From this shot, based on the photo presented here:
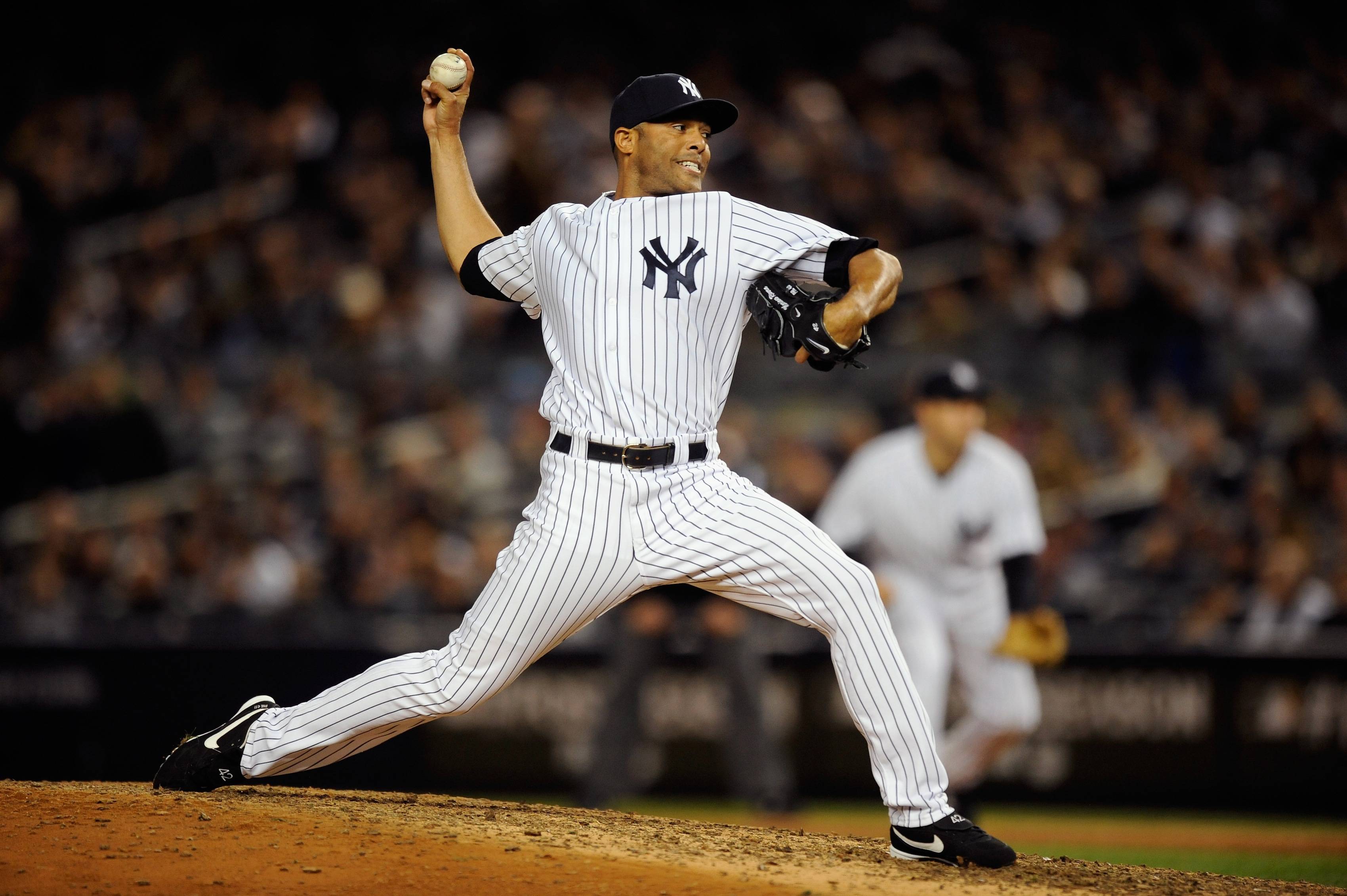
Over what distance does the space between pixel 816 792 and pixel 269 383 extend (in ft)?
15.9

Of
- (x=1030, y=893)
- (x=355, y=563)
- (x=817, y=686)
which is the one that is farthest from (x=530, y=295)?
(x=355, y=563)

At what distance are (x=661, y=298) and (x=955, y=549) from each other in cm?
303

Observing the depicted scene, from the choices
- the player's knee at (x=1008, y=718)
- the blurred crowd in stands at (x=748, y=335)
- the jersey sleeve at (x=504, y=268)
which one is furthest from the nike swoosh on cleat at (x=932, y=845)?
the blurred crowd in stands at (x=748, y=335)

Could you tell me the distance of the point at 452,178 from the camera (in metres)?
4.15

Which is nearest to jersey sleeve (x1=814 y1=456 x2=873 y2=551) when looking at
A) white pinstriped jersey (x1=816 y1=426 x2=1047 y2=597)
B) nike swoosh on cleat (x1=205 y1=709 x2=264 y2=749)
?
white pinstriped jersey (x1=816 y1=426 x2=1047 y2=597)

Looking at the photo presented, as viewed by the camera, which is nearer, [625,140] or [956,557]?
[625,140]

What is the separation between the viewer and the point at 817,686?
328 inches

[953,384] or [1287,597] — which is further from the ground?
[953,384]

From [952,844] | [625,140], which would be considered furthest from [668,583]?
[625,140]

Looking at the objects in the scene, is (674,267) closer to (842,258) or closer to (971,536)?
(842,258)

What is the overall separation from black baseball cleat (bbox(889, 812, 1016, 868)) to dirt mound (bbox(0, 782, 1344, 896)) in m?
0.03

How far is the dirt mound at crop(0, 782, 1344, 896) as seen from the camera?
349 cm

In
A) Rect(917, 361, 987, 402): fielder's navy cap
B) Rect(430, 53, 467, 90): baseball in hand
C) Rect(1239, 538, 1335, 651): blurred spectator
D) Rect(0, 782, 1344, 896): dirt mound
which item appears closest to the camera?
Rect(0, 782, 1344, 896): dirt mound

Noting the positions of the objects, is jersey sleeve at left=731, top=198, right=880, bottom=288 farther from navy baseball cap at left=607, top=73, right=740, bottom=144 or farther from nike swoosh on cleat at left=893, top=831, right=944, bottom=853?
nike swoosh on cleat at left=893, top=831, right=944, bottom=853
